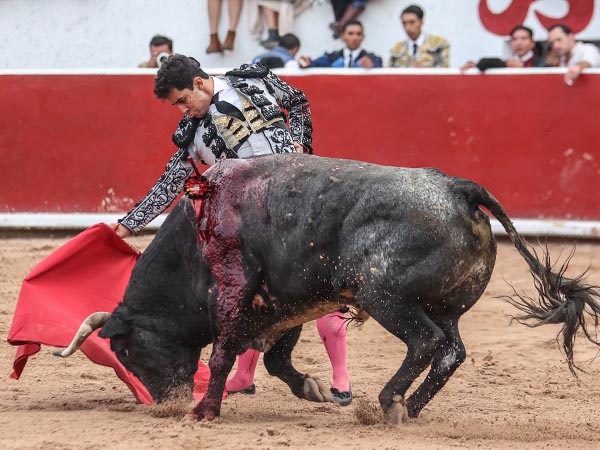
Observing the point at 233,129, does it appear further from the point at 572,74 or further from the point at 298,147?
the point at 572,74

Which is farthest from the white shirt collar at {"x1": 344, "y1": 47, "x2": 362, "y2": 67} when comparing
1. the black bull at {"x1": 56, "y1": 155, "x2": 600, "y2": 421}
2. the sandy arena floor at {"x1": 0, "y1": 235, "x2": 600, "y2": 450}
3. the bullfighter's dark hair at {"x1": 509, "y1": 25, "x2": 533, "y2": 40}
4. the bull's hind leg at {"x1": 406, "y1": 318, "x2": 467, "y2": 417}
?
the bull's hind leg at {"x1": 406, "y1": 318, "x2": 467, "y2": 417}

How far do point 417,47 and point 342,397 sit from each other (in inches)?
167

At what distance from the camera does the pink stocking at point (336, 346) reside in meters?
4.54

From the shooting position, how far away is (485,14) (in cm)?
888

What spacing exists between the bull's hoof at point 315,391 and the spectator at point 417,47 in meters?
4.06

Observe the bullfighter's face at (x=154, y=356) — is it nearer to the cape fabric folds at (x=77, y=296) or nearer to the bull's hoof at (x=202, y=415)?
the cape fabric folds at (x=77, y=296)

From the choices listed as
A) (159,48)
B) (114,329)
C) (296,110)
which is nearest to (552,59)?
(159,48)

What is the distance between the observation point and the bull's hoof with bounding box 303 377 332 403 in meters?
4.46

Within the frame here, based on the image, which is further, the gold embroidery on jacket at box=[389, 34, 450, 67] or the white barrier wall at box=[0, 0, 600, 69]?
the white barrier wall at box=[0, 0, 600, 69]

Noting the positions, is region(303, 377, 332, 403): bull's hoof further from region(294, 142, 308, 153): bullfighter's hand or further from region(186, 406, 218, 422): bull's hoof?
region(294, 142, 308, 153): bullfighter's hand

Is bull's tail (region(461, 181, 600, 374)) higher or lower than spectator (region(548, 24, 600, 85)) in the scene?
lower

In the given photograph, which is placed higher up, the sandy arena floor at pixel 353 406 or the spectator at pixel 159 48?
the spectator at pixel 159 48

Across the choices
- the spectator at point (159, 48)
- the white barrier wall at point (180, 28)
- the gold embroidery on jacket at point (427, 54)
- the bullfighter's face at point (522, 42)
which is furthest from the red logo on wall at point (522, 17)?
the spectator at point (159, 48)

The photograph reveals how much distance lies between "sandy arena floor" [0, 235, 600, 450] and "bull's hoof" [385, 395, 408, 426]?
0.03 metres
